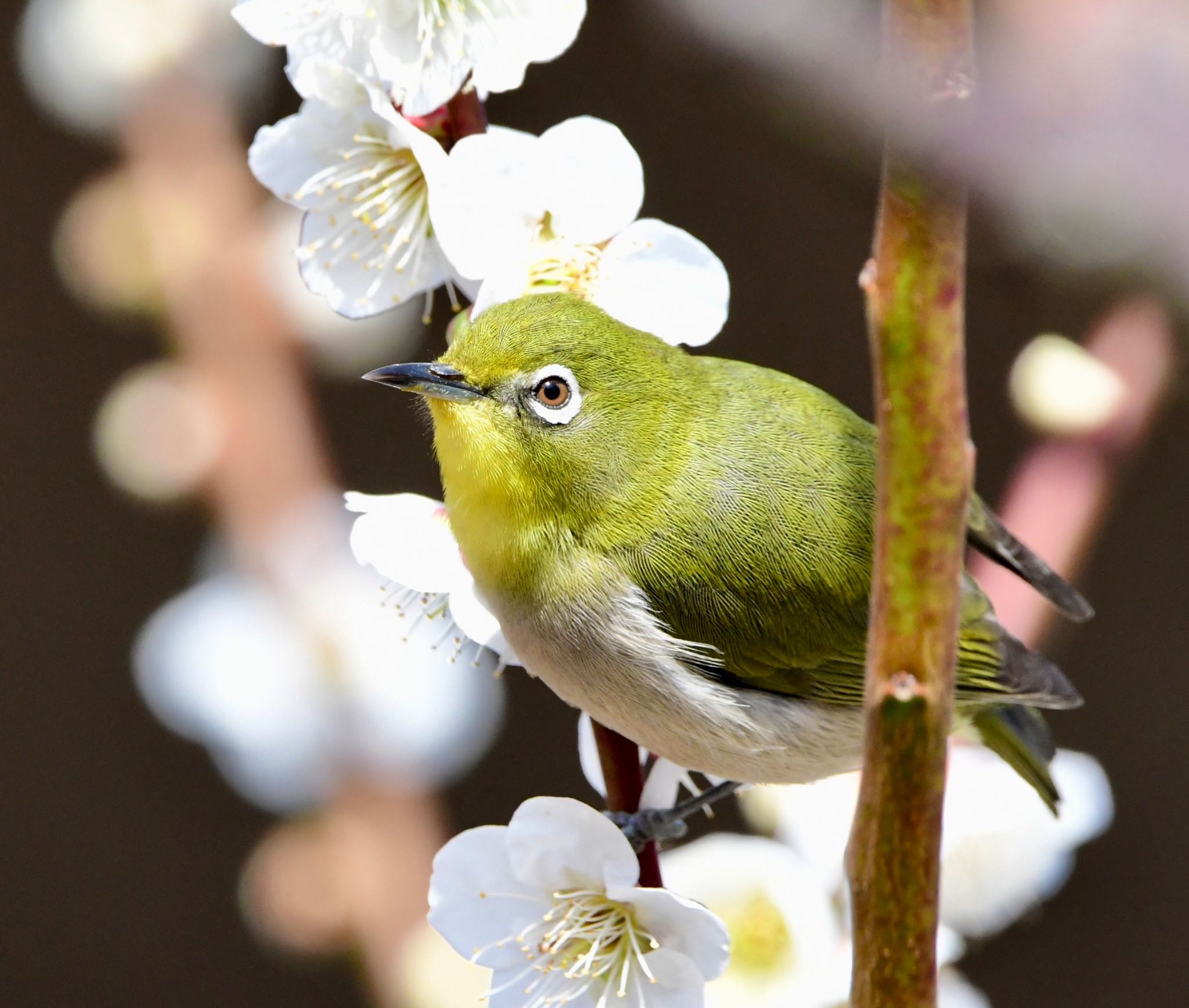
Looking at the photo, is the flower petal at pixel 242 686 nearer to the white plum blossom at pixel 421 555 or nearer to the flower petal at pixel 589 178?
the white plum blossom at pixel 421 555

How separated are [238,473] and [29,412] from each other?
4.44ft

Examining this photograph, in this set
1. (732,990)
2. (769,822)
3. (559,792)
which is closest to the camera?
(732,990)

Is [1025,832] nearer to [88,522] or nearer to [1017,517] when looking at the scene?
[1017,517]

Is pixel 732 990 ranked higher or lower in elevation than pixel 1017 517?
lower

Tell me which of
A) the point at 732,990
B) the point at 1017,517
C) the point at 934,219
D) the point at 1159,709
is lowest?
the point at 732,990

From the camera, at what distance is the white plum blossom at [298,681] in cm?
218

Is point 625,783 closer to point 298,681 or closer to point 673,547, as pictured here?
point 673,547

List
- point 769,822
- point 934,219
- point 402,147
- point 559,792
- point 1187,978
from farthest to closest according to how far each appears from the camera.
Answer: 1. point 559,792
2. point 1187,978
3. point 769,822
4. point 402,147
5. point 934,219

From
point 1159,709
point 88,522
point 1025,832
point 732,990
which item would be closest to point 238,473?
point 732,990

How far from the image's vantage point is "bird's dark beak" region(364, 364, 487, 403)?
4.01ft

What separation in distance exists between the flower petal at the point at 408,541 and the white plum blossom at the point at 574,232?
7.5 inches

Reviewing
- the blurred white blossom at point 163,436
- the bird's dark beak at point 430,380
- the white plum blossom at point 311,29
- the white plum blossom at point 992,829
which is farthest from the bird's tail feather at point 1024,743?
Answer: the blurred white blossom at point 163,436

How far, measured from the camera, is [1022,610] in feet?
5.28

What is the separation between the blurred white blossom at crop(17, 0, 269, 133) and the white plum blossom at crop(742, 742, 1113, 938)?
1.61 meters
